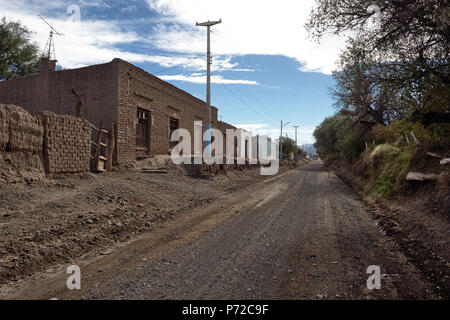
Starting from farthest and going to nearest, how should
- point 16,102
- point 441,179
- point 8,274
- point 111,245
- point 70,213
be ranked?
point 16,102, point 441,179, point 70,213, point 111,245, point 8,274

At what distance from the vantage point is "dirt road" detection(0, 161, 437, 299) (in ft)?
11.3

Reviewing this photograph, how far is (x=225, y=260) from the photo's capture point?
4562 millimetres

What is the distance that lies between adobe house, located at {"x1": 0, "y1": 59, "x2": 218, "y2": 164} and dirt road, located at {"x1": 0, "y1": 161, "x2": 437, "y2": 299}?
9013 millimetres

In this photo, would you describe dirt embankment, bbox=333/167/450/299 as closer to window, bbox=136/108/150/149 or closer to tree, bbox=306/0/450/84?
tree, bbox=306/0/450/84

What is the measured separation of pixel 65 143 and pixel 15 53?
26367 millimetres

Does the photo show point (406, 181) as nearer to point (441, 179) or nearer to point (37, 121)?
point (441, 179)

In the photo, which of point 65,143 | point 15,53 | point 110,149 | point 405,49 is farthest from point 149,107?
point 15,53

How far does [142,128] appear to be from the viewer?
645 inches

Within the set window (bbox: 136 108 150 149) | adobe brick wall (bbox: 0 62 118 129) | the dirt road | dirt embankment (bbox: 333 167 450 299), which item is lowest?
the dirt road

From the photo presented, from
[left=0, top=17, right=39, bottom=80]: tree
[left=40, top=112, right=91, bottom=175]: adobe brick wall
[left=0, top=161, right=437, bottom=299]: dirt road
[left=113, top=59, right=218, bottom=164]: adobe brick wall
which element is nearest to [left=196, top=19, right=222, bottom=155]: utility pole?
[left=113, top=59, right=218, bottom=164]: adobe brick wall

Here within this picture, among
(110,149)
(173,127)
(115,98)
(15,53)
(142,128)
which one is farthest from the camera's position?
(15,53)

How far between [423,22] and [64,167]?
10.6 m

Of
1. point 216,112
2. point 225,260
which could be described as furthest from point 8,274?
point 216,112

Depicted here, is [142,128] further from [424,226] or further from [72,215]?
[424,226]
